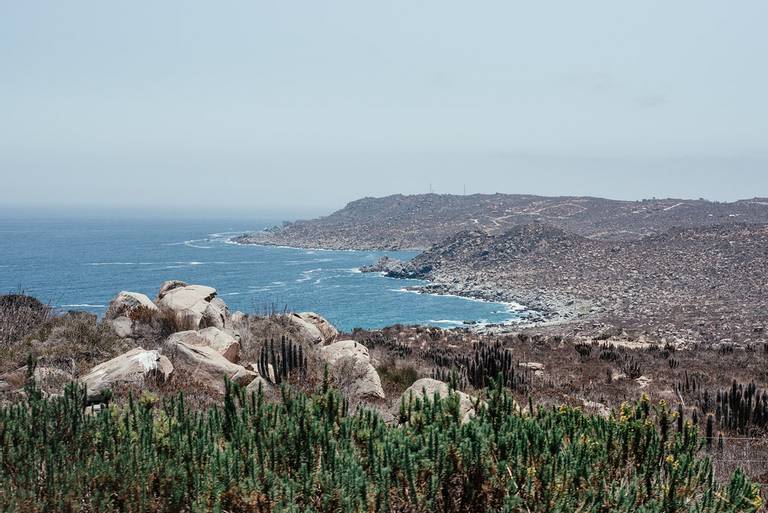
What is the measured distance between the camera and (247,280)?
210 feet

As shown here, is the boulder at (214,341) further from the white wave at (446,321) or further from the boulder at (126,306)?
the white wave at (446,321)

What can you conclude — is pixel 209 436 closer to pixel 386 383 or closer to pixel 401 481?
pixel 401 481

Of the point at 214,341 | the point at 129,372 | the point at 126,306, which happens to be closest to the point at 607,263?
the point at 126,306

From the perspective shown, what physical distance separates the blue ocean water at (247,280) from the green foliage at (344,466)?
2524 centimetres

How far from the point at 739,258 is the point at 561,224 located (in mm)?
49941

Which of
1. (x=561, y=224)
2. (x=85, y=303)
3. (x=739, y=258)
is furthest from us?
(x=561, y=224)

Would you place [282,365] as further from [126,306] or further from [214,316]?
[126,306]

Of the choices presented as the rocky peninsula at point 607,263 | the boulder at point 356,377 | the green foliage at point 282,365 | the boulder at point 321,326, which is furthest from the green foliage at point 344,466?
the rocky peninsula at point 607,263

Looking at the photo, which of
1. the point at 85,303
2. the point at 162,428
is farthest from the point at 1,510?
the point at 85,303

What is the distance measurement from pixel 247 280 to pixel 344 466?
61927mm

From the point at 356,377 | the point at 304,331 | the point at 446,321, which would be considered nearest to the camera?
the point at 356,377

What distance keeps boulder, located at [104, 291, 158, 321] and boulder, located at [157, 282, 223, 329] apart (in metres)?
0.38

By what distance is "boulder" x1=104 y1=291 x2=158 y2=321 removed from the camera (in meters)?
12.3

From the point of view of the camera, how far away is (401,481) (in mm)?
4031
